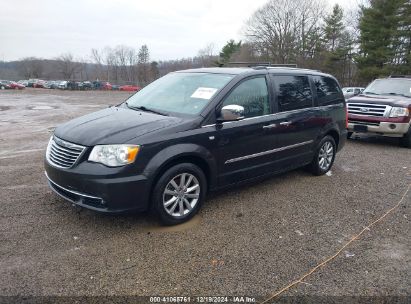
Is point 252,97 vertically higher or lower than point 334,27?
lower

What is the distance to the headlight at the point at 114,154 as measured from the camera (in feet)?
11.8

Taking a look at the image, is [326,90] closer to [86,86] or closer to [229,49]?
[86,86]

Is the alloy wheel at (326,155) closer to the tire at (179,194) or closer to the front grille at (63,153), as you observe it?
the tire at (179,194)

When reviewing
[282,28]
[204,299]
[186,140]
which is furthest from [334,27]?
[204,299]

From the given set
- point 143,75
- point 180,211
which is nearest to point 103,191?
point 180,211

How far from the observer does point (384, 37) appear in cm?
3556

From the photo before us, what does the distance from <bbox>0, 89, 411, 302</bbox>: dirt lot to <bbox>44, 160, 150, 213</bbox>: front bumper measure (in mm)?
379

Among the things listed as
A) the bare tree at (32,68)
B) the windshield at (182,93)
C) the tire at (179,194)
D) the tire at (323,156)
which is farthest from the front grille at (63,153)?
the bare tree at (32,68)

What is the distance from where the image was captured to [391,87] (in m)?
10.1

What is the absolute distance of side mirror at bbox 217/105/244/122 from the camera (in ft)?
13.8

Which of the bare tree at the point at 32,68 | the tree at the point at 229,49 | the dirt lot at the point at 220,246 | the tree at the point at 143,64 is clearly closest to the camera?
the dirt lot at the point at 220,246

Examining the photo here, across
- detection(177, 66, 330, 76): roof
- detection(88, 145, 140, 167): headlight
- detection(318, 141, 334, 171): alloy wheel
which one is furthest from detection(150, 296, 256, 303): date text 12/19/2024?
detection(318, 141, 334, 171): alloy wheel

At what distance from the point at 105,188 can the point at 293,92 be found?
3.31 meters

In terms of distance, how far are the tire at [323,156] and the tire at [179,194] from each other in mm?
2631
